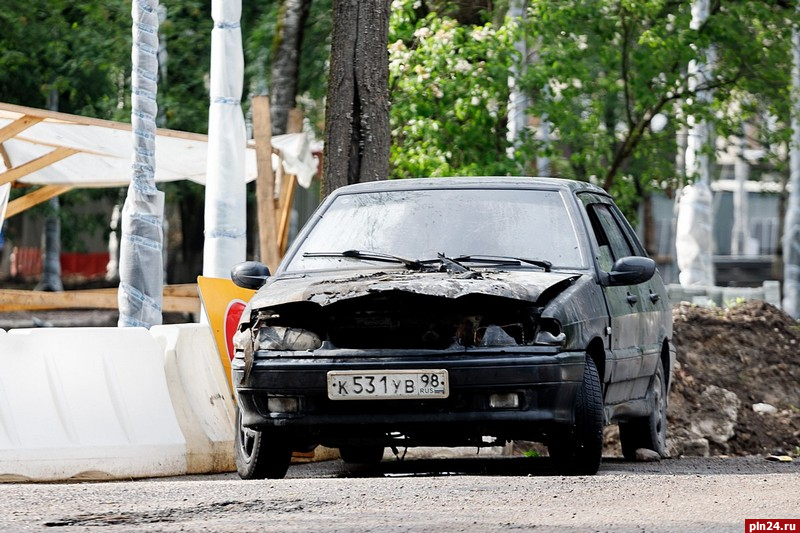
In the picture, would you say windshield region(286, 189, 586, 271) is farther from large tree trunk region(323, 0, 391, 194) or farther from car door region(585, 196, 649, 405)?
large tree trunk region(323, 0, 391, 194)

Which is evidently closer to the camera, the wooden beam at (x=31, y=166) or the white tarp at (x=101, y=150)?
the white tarp at (x=101, y=150)

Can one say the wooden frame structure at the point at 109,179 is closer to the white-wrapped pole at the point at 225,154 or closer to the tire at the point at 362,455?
the white-wrapped pole at the point at 225,154

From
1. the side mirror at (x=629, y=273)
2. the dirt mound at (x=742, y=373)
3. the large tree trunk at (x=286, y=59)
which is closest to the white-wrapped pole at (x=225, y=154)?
the dirt mound at (x=742, y=373)

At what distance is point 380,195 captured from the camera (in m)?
9.68

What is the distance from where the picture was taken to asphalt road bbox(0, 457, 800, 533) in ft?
21.2

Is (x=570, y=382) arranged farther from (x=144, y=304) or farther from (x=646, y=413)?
(x=144, y=304)

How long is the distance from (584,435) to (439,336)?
954mm

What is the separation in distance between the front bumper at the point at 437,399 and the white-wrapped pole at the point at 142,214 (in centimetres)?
416

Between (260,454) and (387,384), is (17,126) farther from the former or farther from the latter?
(387,384)

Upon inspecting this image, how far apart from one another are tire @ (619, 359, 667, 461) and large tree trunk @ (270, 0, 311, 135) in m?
11.0

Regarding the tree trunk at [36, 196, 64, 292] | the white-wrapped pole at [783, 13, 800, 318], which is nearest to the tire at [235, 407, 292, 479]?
the white-wrapped pole at [783, 13, 800, 318]

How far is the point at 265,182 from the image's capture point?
15305 mm

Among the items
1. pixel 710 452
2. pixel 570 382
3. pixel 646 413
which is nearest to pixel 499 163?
pixel 710 452

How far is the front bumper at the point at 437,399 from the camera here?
808cm
